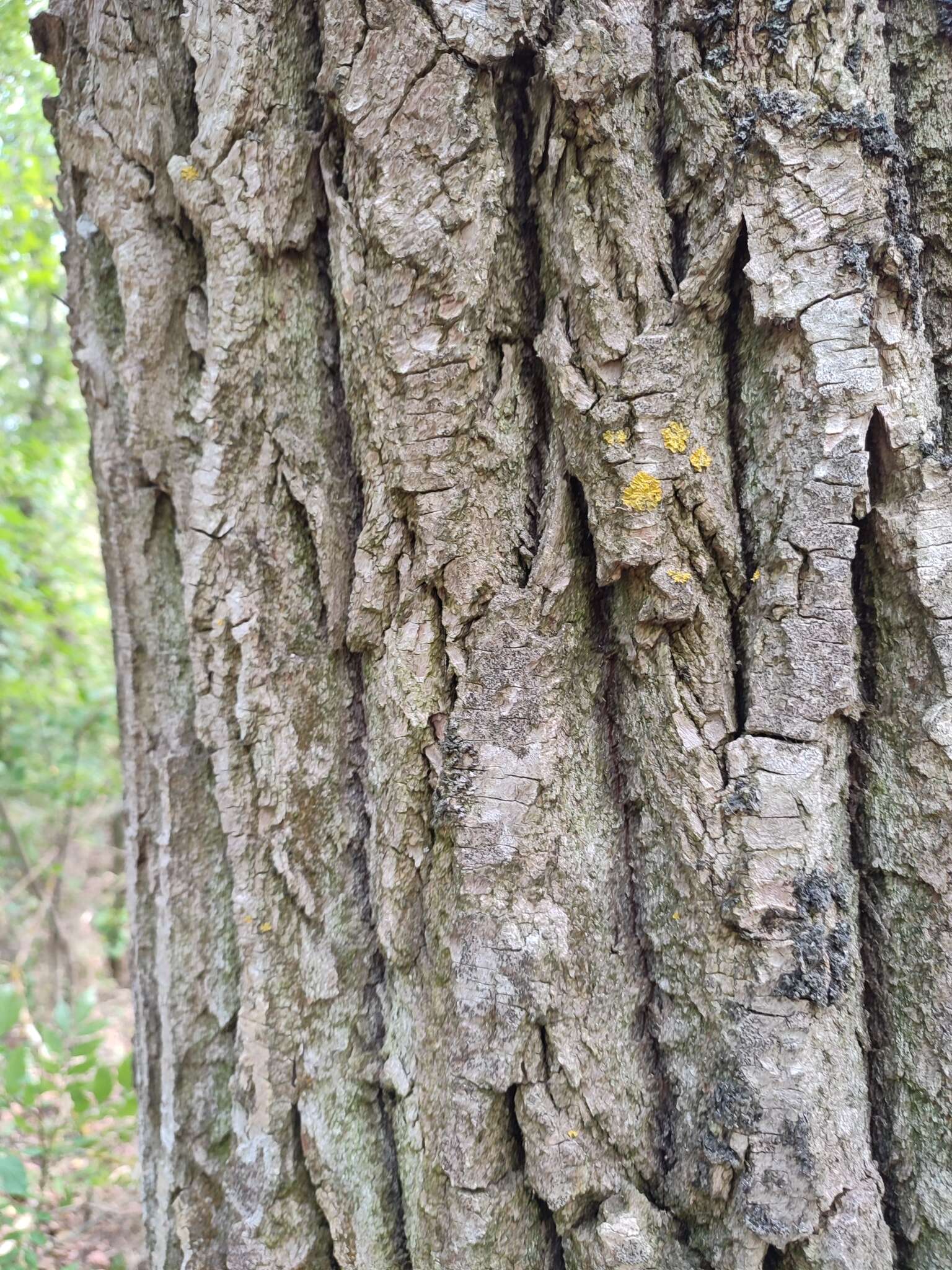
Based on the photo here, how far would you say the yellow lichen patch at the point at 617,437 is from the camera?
1.07 meters

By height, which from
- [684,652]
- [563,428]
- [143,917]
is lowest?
[143,917]

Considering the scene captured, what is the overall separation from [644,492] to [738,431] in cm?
19

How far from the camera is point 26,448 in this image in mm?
4500

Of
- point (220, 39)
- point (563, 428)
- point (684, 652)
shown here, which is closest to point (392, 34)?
point (220, 39)

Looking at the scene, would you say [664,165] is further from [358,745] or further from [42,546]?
[42,546]

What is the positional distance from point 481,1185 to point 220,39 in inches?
72.3

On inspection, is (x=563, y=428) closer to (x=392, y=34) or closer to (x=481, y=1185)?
(x=392, y=34)

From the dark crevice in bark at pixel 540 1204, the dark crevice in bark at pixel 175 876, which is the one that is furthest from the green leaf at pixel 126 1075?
the dark crevice in bark at pixel 540 1204

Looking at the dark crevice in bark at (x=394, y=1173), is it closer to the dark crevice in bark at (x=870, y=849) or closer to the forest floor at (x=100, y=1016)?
the dark crevice in bark at (x=870, y=849)

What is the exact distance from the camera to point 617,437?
1.07 metres

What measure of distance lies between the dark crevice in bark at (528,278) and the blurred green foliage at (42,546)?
254cm

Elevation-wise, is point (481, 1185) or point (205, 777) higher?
point (205, 777)

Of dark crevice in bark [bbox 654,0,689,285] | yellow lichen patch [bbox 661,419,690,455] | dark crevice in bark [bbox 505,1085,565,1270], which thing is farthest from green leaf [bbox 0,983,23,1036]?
dark crevice in bark [bbox 654,0,689,285]

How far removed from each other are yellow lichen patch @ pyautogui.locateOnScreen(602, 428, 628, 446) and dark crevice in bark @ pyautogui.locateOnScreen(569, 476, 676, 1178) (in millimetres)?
85
